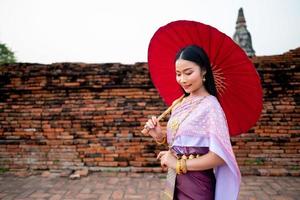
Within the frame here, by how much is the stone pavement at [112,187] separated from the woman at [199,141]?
93.5 inches

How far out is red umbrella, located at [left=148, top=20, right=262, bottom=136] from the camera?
4.63 feet

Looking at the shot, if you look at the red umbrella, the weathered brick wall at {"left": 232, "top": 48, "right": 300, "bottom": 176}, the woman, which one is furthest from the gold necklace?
the weathered brick wall at {"left": 232, "top": 48, "right": 300, "bottom": 176}

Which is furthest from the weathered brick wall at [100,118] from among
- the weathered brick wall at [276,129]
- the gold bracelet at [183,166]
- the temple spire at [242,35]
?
the temple spire at [242,35]

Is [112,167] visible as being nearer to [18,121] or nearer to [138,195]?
[138,195]

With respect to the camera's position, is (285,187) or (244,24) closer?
(285,187)

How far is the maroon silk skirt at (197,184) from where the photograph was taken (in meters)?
1.44

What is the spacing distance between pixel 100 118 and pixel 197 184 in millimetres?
3724

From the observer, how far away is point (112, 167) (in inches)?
188

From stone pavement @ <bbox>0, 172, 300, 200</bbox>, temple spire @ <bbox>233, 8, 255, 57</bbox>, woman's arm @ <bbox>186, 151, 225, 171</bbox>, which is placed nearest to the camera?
woman's arm @ <bbox>186, 151, 225, 171</bbox>

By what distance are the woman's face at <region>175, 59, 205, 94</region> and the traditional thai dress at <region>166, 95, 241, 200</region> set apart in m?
0.10

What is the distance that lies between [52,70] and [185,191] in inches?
170

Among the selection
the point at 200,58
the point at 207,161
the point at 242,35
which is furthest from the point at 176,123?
the point at 242,35

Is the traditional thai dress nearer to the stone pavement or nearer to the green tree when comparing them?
the stone pavement

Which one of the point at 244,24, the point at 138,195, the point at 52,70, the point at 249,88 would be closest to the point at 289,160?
the point at 138,195
